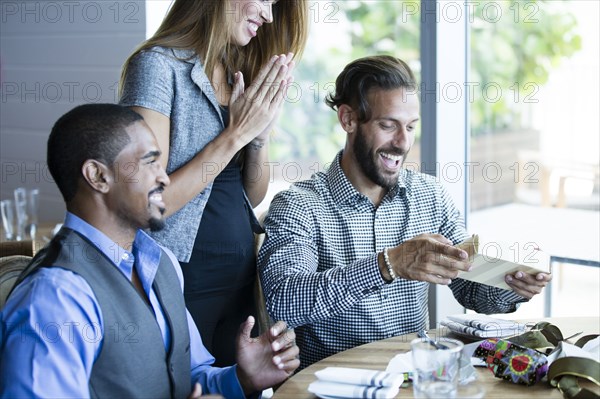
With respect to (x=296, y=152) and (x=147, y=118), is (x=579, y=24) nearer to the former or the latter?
(x=147, y=118)

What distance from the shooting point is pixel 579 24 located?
270cm

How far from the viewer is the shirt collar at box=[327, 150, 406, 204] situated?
2.10m

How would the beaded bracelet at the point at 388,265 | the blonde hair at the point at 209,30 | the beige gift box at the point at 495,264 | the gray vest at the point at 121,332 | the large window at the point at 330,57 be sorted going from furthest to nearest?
the large window at the point at 330,57
the blonde hair at the point at 209,30
the beaded bracelet at the point at 388,265
the beige gift box at the point at 495,264
the gray vest at the point at 121,332

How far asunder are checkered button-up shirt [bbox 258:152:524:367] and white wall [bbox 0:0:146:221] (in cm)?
121

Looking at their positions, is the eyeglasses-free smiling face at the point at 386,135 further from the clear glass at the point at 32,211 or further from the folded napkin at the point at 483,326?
the clear glass at the point at 32,211

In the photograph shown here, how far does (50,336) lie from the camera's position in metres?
1.33

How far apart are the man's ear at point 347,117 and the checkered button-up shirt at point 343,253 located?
9cm

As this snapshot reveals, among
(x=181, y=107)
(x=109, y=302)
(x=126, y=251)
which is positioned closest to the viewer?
(x=109, y=302)

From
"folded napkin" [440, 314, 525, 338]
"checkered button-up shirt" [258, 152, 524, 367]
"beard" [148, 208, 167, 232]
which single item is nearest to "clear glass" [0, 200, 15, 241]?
"checkered button-up shirt" [258, 152, 524, 367]

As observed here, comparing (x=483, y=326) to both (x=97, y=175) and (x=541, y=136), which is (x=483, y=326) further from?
(x=541, y=136)

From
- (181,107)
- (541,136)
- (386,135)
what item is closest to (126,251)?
(181,107)

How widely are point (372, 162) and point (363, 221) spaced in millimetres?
154

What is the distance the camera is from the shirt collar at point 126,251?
1.50 meters

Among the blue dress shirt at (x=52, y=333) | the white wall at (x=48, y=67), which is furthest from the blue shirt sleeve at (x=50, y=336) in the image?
the white wall at (x=48, y=67)
